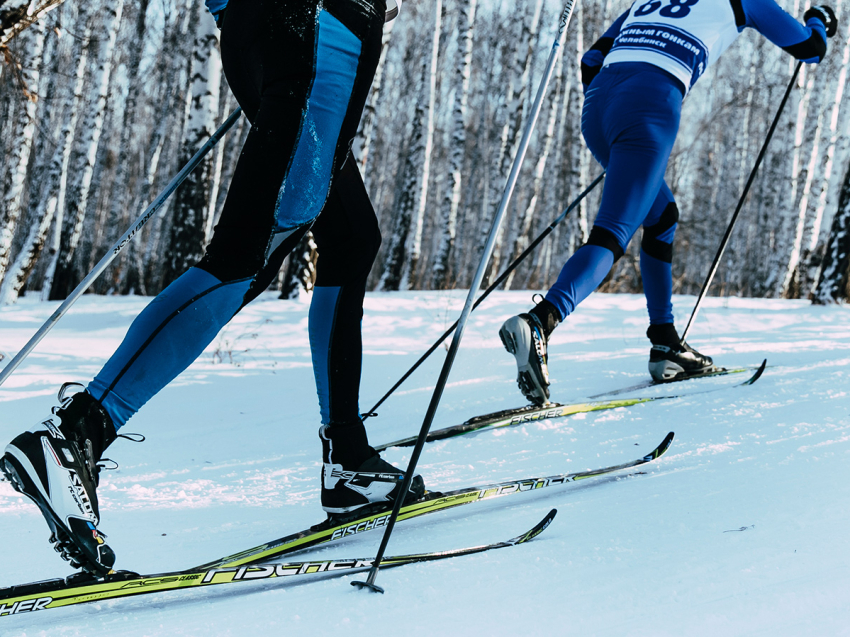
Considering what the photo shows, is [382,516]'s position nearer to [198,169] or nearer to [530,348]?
[530,348]

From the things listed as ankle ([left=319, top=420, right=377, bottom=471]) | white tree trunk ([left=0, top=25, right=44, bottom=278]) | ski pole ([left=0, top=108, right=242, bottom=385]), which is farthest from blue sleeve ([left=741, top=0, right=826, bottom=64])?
white tree trunk ([left=0, top=25, right=44, bottom=278])

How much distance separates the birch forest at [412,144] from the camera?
8414 millimetres

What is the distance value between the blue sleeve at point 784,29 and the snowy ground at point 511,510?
1438mm

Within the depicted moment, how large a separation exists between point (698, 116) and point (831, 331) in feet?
97.5

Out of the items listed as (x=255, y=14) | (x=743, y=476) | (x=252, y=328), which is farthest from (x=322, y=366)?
(x=252, y=328)

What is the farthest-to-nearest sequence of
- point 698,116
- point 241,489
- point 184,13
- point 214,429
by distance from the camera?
point 698,116, point 184,13, point 214,429, point 241,489

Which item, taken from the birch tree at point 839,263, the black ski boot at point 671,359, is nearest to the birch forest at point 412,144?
the birch tree at point 839,263

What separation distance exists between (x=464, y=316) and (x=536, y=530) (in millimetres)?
527

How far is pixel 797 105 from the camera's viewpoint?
10.9 meters

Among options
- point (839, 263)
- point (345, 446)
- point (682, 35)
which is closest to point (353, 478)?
point (345, 446)

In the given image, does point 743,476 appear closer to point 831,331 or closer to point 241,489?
point 241,489

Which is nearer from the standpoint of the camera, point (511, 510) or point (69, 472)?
point (69, 472)

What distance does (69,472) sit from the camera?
1135 mm

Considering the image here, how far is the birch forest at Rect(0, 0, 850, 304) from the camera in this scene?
8.41m
